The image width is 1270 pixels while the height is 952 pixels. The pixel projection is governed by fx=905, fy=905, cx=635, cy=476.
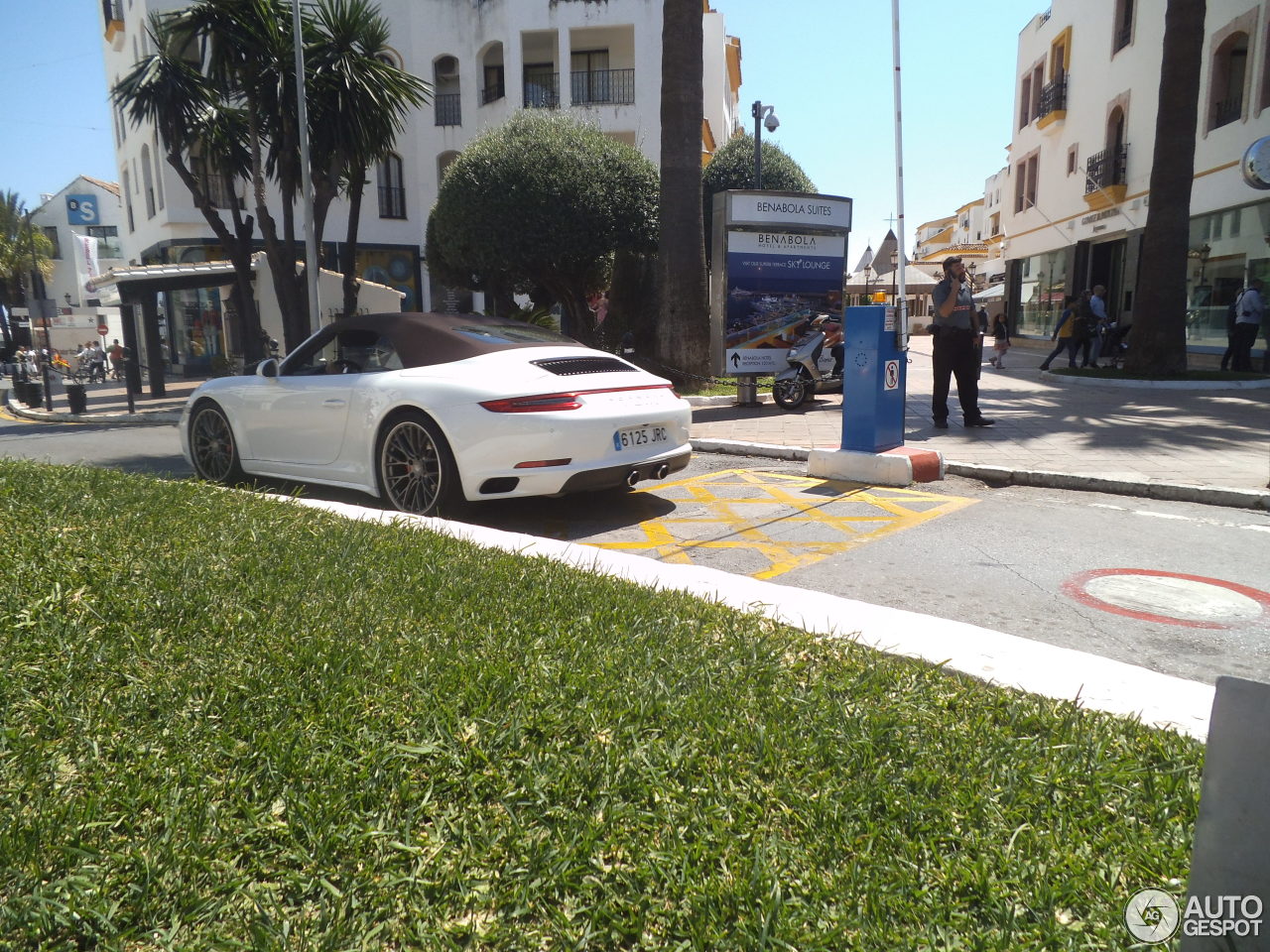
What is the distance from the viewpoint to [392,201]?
106 feet

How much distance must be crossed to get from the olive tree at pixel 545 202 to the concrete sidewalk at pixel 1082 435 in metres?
6.13

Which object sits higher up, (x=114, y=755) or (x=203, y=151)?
(x=203, y=151)

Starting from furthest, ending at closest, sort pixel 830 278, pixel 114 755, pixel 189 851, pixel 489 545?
→ pixel 830 278, pixel 489 545, pixel 114 755, pixel 189 851

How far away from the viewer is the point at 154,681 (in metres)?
2.75

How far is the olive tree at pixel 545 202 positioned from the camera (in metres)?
18.7

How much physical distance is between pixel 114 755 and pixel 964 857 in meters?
2.13

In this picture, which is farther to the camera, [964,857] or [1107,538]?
[1107,538]

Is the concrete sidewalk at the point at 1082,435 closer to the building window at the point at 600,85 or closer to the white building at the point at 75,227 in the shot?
the building window at the point at 600,85

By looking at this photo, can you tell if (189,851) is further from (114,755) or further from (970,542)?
(970,542)

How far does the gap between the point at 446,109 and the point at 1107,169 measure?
21.3 m

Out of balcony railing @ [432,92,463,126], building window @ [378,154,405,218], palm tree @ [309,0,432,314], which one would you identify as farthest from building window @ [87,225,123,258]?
palm tree @ [309,0,432,314]

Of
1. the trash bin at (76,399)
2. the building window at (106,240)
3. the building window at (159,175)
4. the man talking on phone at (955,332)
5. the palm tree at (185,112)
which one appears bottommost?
the trash bin at (76,399)

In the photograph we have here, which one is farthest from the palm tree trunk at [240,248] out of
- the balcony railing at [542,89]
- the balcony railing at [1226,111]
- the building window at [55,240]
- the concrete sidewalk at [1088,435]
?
the building window at [55,240]

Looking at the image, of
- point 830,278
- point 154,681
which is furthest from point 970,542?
point 830,278
